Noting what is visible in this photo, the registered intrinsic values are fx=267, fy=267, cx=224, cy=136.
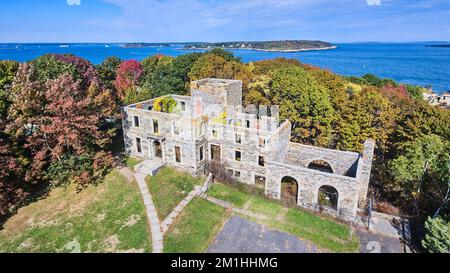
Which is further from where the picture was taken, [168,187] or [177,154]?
[177,154]

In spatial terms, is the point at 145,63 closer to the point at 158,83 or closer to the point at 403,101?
the point at 158,83

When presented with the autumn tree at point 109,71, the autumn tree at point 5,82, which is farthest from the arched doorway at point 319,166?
the autumn tree at point 109,71

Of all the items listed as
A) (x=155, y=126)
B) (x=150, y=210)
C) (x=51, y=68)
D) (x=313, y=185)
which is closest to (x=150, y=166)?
(x=155, y=126)

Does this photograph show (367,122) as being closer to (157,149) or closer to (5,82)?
(157,149)

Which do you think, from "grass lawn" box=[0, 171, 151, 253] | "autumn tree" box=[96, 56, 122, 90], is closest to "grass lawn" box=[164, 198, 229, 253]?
"grass lawn" box=[0, 171, 151, 253]

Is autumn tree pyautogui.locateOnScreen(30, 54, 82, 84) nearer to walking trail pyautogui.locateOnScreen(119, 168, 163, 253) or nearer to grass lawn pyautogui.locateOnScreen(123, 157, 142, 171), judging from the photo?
grass lawn pyautogui.locateOnScreen(123, 157, 142, 171)
